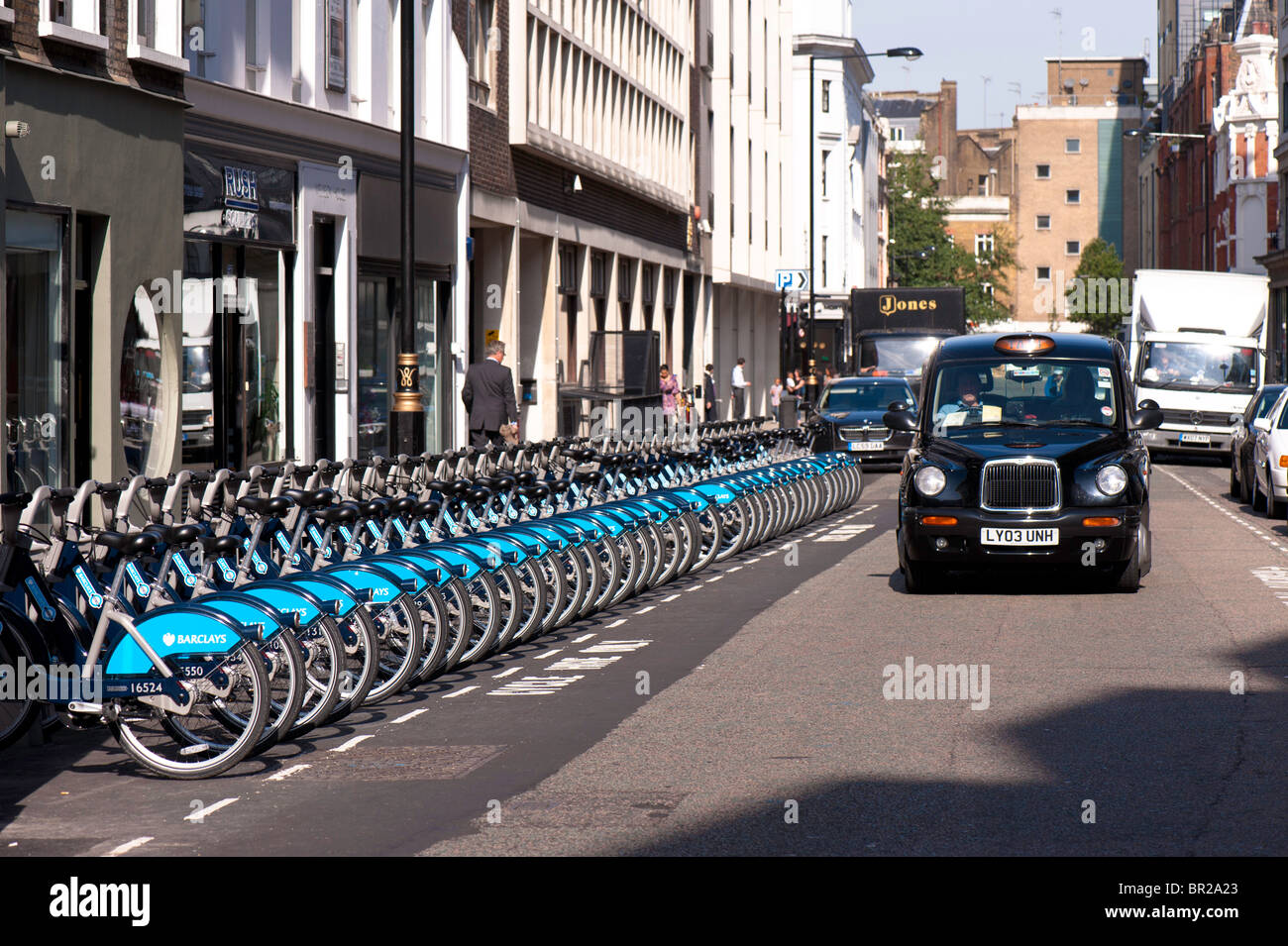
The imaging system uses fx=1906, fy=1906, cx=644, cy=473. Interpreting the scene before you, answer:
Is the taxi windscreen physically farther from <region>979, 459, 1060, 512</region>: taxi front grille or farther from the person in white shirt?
the person in white shirt

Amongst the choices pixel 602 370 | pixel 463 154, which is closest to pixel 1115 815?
pixel 463 154

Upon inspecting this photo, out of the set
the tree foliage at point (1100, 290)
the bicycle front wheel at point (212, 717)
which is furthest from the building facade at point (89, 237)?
the tree foliage at point (1100, 290)

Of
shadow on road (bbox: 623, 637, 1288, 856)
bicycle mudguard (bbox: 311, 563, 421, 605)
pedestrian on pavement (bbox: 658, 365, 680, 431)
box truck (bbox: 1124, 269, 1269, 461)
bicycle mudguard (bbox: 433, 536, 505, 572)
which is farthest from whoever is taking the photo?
pedestrian on pavement (bbox: 658, 365, 680, 431)

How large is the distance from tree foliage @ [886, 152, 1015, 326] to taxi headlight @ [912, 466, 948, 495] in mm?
98980

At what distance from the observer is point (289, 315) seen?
73.3 feet

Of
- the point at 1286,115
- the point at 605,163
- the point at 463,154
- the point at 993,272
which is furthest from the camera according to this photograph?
the point at 993,272

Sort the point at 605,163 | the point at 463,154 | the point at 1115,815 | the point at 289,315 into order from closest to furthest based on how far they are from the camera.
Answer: the point at 1115,815, the point at 289,315, the point at 463,154, the point at 605,163

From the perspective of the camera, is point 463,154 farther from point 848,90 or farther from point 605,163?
point 848,90

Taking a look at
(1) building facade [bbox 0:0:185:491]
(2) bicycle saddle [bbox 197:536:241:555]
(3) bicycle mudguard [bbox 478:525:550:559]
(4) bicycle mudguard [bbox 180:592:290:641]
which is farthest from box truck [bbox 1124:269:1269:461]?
(4) bicycle mudguard [bbox 180:592:290:641]

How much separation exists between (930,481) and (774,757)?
6188 millimetres

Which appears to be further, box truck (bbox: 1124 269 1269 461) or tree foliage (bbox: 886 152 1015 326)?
tree foliage (bbox: 886 152 1015 326)

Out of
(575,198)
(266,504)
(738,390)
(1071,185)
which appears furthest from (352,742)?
(1071,185)

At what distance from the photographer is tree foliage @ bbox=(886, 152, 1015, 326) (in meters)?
113

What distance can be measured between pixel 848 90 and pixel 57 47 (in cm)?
7687
